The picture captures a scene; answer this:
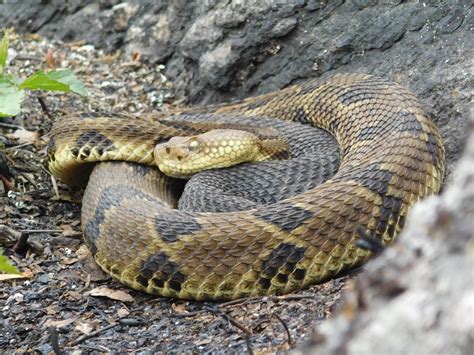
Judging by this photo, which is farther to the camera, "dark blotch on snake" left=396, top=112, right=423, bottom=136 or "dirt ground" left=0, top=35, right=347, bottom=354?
"dark blotch on snake" left=396, top=112, right=423, bottom=136

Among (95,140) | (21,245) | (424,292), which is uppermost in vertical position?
(424,292)

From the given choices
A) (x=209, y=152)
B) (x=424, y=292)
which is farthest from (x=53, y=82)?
(x=424, y=292)

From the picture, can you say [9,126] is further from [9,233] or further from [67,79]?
[9,233]

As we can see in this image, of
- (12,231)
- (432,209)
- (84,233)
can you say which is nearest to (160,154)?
(84,233)

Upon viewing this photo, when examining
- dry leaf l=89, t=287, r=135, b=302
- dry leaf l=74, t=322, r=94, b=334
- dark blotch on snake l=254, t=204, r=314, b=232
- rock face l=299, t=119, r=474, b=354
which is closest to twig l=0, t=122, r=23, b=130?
dry leaf l=89, t=287, r=135, b=302

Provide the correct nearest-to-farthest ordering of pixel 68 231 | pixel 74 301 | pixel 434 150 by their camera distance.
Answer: pixel 74 301
pixel 434 150
pixel 68 231

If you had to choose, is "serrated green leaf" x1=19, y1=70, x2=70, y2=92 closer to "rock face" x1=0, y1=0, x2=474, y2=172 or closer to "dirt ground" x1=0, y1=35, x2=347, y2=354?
"dirt ground" x1=0, y1=35, x2=347, y2=354

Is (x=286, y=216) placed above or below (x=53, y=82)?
below
